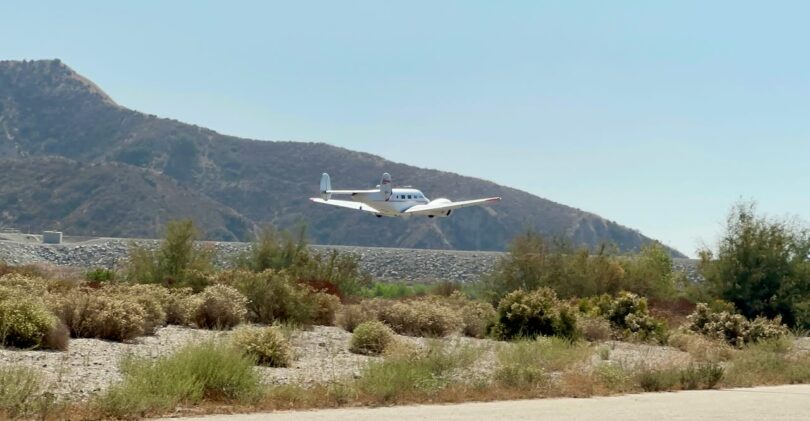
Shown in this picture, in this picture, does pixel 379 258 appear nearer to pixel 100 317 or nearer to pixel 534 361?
pixel 100 317

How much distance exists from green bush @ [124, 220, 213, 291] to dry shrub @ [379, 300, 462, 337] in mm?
10725

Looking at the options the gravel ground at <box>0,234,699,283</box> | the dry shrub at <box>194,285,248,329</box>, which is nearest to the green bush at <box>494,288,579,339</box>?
the dry shrub at <box>194,285,248,329</box>

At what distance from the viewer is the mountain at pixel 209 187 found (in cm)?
12900

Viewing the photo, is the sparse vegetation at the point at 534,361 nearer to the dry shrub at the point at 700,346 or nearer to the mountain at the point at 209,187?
the dry shrub at the point at 700,346

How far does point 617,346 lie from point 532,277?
48.4 feet

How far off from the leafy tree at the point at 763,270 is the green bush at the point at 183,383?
30.1 meters

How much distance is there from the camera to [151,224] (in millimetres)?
123062

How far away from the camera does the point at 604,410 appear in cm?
1435

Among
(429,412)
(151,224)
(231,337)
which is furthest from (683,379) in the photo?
(151,224)

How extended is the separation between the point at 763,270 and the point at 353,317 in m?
19.6

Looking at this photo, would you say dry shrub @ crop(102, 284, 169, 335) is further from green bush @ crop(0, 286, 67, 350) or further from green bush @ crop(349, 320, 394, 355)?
green bush @ crop(349, 320, 394, 355)

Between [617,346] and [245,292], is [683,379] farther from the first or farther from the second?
[245,292]

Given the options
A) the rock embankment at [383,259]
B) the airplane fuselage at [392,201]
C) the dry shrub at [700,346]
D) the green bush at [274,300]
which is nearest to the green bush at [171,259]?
the green bush at [274,300]

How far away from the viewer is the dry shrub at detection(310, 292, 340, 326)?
102ft
